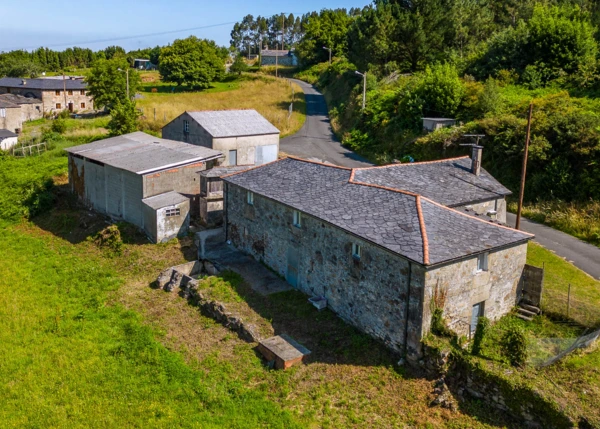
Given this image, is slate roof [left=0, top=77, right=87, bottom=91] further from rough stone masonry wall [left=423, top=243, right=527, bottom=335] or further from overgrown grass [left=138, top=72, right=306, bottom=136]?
rough stone masonry wall [left=423, top=243, right=527, bottom=335]

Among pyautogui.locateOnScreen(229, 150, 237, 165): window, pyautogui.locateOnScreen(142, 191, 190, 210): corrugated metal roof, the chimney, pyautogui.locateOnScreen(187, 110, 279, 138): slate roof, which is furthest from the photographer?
pyautogui.locateOnScreen(229, 150, 237, 165): window

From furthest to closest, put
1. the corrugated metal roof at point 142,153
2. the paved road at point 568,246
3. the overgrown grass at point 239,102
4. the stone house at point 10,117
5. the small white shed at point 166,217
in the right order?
1. the stone house at point 10,117
2. the overgrown grass at point 239,102
3. the corrugated metal roof at point 142,153
4. the small white shed at point 166,217
5. the paved road at point 568,246

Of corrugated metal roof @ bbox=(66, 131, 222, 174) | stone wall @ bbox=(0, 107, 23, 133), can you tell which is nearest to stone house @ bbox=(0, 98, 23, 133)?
stone wall @ bbox=(0, 107, 23, 133)

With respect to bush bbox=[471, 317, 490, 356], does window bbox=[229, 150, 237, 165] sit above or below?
above

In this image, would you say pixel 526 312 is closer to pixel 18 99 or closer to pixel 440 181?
pixel 440 181

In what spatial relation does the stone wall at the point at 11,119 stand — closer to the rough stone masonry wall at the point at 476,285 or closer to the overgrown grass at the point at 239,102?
the overgrown grass at the point at 239,102

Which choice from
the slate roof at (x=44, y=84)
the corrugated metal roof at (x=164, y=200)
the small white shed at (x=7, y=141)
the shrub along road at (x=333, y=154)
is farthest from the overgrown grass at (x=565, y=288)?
the slate roof at (x=44, y=84)
